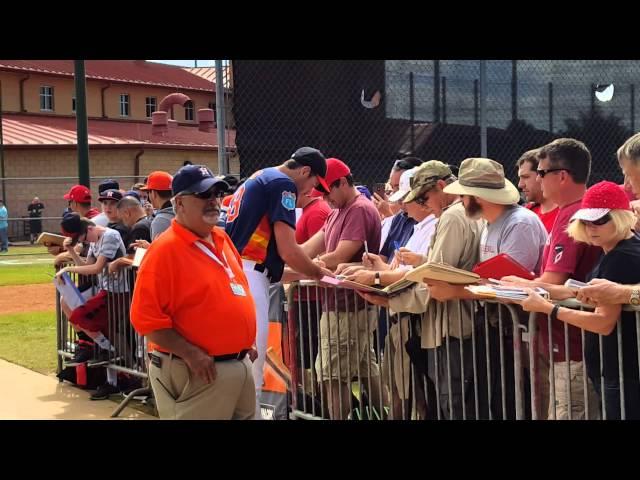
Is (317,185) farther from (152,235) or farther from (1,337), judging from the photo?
(1,337)

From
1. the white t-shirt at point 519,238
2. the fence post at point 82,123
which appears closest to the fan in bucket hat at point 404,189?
the white t-shirt at point 519,238

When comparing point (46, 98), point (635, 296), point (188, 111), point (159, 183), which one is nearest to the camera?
point (635, 296)

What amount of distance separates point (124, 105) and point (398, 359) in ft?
139

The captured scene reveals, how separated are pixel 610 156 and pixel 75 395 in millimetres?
6683

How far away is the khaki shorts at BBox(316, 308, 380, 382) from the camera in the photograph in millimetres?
5402

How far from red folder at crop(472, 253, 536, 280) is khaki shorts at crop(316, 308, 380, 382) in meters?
1.20

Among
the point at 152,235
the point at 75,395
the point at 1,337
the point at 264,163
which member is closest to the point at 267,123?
the point at 264,163

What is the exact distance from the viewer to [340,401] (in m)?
5.48

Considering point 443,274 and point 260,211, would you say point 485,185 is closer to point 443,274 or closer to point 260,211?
point 443,274

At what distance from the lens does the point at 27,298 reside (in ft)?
47.1

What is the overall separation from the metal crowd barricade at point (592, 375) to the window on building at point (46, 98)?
4015 cm

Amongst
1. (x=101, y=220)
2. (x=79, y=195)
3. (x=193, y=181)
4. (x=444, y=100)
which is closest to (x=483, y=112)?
(x=444, y=100)

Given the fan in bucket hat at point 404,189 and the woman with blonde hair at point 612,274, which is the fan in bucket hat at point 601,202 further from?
the fan in bucket hat at point 404,189

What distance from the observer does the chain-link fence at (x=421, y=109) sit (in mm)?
9258
